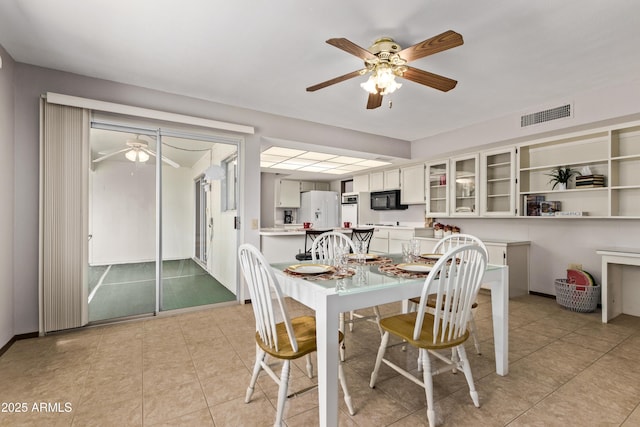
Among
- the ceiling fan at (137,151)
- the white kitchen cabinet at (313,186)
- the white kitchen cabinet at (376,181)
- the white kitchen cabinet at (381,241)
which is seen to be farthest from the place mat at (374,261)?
the white kitchen cabinet at (313,186)

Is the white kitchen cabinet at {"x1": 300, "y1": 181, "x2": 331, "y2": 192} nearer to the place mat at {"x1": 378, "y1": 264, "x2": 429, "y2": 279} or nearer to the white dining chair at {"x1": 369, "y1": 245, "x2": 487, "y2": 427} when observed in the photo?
the place mat at {"x1": 378, "y1": 264, "x2": 429, "y2": 279}

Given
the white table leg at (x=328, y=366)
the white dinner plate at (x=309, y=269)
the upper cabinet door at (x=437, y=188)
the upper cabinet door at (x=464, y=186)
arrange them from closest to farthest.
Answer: the white table leg at (x=328, y=366) → the white dinner plate at (x=309, y=269) → the upper cabinet door at (x=464, y=186) → the upper cabinet door at (x=437, y=188)

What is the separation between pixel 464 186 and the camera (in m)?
4.61

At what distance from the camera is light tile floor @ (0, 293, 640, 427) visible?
5.37 ft

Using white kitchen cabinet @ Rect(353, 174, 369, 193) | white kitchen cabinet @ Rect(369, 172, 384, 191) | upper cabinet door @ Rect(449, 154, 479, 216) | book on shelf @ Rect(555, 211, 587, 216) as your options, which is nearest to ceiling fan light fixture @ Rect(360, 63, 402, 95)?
upper cabinet door @ Rect(449, 154, 479, 216)

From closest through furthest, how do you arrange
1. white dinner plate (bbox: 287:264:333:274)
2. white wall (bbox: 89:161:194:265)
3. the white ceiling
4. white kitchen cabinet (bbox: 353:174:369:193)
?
1. white dinner plate (bbox: 287:264:333:274)
2. the white ceiling
3. white wall (bbox: 89:161:194:265)
4. white kitchen cabinet (bbox: 353:174:369:193)

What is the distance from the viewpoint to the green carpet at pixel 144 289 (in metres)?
3.11

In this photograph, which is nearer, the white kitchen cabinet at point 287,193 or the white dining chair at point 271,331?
the white dining chair at point 271,331

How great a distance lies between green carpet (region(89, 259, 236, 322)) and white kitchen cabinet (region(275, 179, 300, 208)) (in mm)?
4175

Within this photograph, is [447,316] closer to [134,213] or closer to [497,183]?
[134,213]

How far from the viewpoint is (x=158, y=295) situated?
10.8 ft

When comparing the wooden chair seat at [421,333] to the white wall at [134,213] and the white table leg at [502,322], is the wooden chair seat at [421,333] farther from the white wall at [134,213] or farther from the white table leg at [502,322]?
the white wall at [134,213]

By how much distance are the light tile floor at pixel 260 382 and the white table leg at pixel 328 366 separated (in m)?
0.27

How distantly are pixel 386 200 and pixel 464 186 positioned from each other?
167 cm
